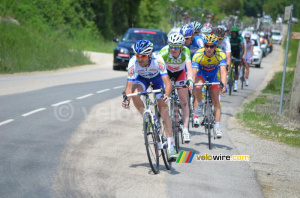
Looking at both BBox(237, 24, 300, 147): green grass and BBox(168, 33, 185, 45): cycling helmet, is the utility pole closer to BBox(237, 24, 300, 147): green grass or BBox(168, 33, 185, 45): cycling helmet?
BBox(237, 24, 300, 147): green grass

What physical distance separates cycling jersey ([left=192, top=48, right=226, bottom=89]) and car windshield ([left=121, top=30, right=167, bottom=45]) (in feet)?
47.2

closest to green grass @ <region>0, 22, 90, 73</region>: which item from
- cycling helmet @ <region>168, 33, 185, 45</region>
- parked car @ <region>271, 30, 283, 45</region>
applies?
cycling helmet @ <region>168, 33, 185, 45</region>

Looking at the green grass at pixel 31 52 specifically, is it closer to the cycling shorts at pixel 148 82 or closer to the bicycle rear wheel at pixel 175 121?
the bicycle rear wheel at pixel 175 121

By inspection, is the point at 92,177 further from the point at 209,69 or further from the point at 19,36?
the point at 19,36

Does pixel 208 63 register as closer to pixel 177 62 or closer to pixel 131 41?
pixel 177 62

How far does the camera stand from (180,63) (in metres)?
9.26

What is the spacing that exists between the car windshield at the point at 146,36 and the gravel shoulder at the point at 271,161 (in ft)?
41.5

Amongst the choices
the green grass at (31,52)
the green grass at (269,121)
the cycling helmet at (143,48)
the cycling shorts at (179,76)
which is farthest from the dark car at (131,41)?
the cycling helmet at (143,48)

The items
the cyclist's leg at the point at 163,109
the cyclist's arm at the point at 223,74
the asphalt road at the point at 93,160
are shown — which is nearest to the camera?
the asphalt road at the point at 93,160

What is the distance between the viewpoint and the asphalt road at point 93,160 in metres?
6.57

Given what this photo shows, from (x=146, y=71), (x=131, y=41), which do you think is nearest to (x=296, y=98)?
(x=146, y=71)

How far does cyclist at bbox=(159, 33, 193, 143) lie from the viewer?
8.66 meters

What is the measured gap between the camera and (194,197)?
6379 millimetres

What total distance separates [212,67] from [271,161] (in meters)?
2.05
